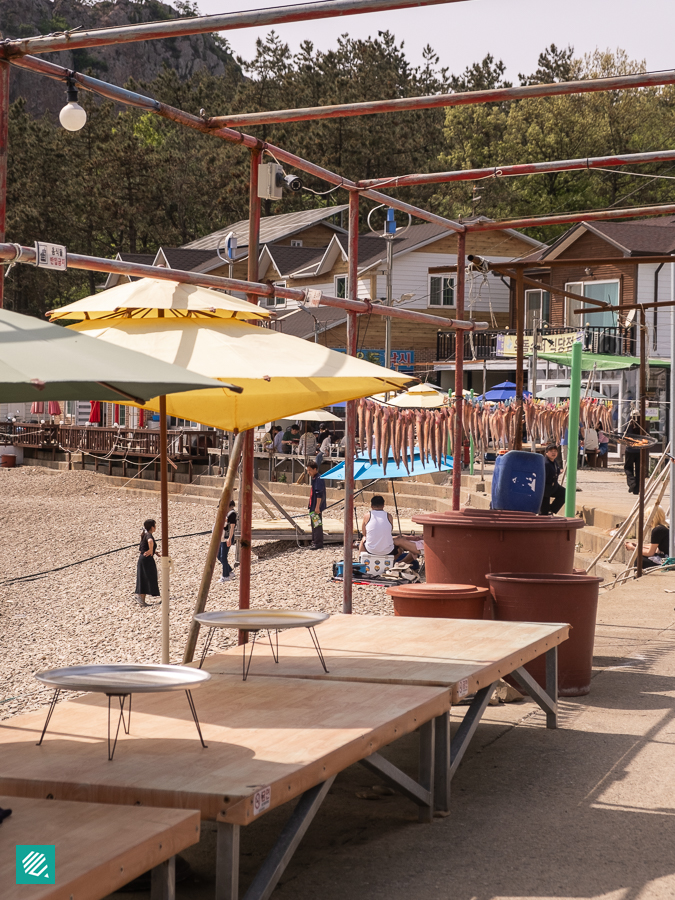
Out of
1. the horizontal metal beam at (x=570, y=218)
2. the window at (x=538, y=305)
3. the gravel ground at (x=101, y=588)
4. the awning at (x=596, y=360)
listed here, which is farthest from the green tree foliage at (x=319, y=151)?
the horizontal metal beam at (x=570, y=218)

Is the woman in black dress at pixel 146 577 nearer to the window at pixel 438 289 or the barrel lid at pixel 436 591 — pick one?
the barrel lid at pixel 436 591

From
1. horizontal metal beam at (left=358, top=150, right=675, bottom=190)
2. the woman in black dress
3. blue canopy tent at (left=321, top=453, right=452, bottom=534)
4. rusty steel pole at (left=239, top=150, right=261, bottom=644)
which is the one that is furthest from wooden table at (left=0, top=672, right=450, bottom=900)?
the woman in black dress

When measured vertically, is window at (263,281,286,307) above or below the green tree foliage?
below

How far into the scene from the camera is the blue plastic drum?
9930 mm

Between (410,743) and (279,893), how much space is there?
8.02 feet

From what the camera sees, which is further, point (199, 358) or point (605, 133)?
point (605, 133)

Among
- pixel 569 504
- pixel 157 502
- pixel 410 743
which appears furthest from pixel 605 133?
pixel 410 743

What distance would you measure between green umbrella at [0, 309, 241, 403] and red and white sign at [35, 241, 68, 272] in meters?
1.37

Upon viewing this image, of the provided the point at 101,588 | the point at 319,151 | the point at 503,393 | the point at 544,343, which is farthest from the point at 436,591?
the point at 319,151

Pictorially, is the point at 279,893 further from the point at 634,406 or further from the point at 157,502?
the point at 634,406

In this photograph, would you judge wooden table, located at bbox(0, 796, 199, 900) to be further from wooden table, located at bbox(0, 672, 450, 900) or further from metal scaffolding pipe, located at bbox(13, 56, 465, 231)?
metal scaffolding pipe, located at bbox(13, 56, 465, 231)

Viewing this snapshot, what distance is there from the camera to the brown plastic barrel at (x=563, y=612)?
775 centimetres

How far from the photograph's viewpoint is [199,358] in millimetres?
5559
